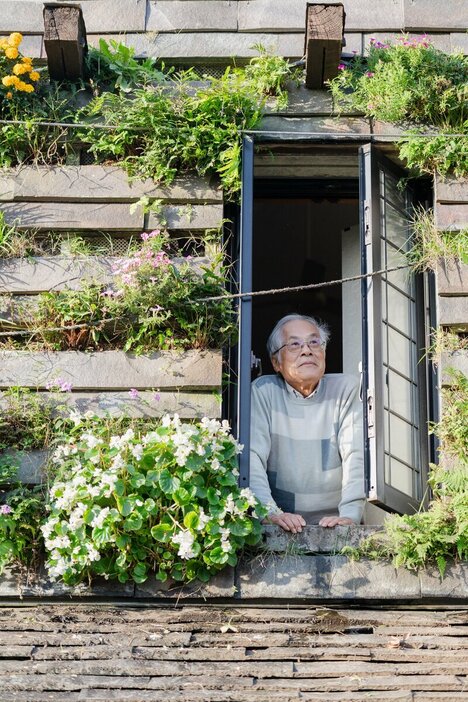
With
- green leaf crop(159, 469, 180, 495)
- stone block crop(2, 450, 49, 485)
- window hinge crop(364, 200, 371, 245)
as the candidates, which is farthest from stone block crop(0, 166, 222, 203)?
green leaf crop(159, 469, 180, 495)

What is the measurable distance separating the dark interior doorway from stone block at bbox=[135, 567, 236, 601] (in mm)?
3868

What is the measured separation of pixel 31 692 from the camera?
493cm

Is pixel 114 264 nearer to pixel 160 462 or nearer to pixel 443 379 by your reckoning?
pixel 160 462

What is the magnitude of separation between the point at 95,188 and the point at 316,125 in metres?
1.17

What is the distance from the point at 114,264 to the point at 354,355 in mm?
1613

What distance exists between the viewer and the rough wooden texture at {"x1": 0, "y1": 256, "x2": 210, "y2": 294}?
6719mm

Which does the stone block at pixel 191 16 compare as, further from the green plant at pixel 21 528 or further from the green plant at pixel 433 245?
the green plant at pixel 21 528

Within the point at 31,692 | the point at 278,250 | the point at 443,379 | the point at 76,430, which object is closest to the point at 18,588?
the point at 76,430

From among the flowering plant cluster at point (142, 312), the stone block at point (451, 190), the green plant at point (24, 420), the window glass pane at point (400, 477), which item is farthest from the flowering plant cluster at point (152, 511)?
the stone block at point (451, 190)

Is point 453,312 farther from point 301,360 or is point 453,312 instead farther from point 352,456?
point 301,360

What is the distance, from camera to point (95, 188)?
22.8ft

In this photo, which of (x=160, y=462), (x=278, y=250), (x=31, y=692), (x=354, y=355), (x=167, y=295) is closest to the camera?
(x=31, y=692)

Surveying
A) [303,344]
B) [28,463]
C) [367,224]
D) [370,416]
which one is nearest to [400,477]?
[370,416]

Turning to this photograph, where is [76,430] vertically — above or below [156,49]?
below
